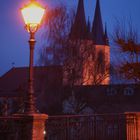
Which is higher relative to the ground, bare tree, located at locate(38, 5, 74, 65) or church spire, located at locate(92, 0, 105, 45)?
church spire, located at locate(92, 0, 105, 45)

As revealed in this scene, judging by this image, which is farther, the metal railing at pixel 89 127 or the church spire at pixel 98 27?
the church spire at pixel 98 27

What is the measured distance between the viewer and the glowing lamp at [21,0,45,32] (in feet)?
44.0

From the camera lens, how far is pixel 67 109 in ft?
195

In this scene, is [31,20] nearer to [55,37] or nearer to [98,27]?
→ [55,37]

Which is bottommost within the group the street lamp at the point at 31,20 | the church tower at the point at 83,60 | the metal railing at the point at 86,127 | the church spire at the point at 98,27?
the metal railing at the point at 86,127

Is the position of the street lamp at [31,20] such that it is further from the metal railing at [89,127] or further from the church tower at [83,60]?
the church tower at [83,60]

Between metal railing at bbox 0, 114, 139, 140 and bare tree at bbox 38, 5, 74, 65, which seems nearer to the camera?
metal railing at bbox 0, 114, 139, 140

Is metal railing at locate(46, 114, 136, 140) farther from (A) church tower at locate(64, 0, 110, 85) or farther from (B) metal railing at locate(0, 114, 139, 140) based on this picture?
(A) church tower at locate(64, 0, 110, 85)

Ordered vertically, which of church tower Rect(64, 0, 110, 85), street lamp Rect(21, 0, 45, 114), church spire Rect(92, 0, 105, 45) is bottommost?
street lamp Rect(21, 0, 45, 114)

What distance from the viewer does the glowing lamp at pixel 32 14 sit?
13398 millimetres

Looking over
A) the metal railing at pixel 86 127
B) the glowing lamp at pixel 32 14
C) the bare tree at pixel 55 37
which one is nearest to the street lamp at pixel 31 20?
the glowing lamp at pixel 32 14

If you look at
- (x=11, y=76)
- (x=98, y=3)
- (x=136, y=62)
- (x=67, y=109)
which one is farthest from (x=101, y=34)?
(x=136, y=62)

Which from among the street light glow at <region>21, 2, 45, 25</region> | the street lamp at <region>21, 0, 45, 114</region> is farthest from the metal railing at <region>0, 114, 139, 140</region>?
the street light glow at <region>21, 2, 45, 25</region>

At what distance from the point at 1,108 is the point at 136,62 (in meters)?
9.15
